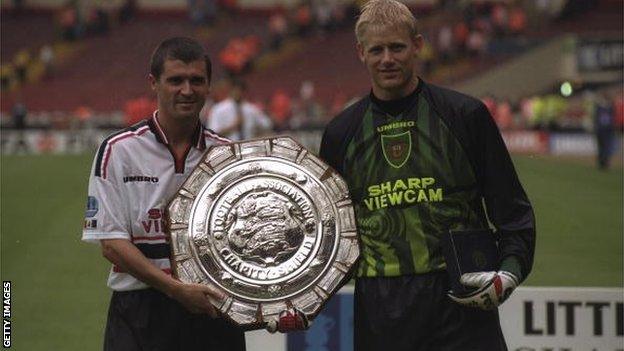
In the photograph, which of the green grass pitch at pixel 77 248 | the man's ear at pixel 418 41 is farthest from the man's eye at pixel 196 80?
the green grass pitch at pixel 77 248

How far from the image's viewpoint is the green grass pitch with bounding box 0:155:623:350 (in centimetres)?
1016

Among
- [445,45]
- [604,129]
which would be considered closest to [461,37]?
[445,45]

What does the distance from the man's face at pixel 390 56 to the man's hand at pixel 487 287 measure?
0.68m

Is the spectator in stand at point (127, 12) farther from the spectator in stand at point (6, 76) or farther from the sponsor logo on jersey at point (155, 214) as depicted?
the sponsor logo on jersey at point (155, 214)

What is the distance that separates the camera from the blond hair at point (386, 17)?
437 centimetres

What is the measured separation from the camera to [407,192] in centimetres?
439

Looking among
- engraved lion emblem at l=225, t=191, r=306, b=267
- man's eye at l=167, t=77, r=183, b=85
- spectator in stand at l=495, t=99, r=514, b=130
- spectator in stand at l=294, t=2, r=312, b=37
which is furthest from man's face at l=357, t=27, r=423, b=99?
spectator in stand at l=294, t=2, r=312, b=37

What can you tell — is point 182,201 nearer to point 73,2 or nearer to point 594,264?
point 594,264

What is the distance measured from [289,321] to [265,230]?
1.07 feet

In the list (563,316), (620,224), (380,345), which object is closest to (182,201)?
(380,345)

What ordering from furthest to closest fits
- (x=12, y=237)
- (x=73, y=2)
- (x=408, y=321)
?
(x=73, y=2) → (x=12, y=237) → (x=408, y=321)

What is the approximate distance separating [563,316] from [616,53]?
1128 inches

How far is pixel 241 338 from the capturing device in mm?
4719

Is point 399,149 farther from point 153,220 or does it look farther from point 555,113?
point 555,113
